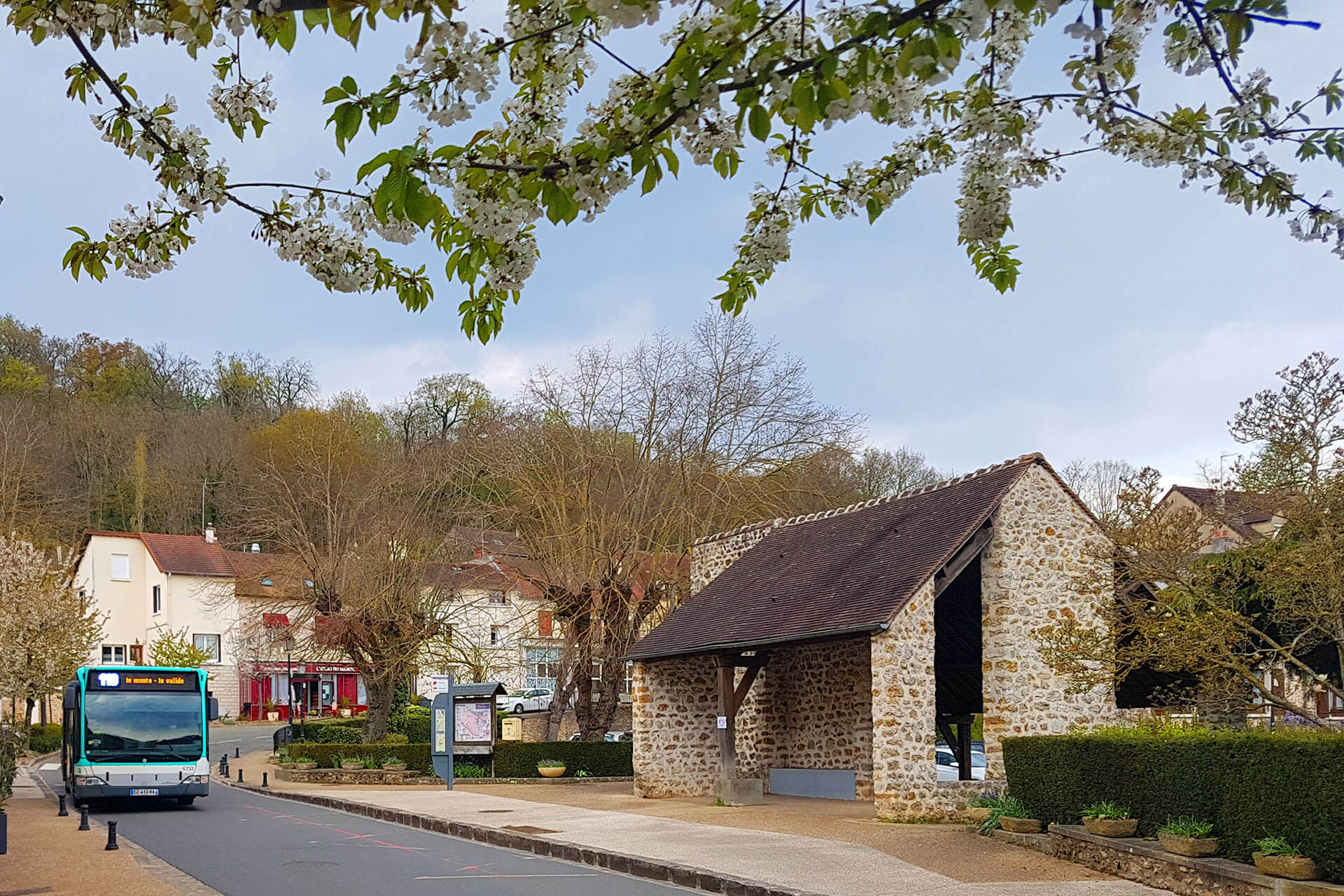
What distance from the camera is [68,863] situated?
1306 centimetres

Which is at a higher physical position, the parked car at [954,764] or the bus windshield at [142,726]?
the bus windshield at [142,726]

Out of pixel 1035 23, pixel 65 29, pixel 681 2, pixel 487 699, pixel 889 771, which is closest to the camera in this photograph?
pixel 681 2

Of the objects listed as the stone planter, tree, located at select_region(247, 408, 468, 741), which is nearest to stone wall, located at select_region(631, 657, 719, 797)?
tree, located at select_region(247, 408, 468, 741)

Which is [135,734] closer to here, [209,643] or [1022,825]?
[1022,825]

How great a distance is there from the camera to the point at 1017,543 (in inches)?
711

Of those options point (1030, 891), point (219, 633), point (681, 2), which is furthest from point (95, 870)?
point (219, 633)

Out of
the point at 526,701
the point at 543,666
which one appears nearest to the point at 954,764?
the point at 543,666

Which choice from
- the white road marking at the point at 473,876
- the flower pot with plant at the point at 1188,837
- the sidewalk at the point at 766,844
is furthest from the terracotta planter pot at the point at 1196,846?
the white road marking at the point at 473,876

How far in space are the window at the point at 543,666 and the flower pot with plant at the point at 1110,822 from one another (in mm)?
18613

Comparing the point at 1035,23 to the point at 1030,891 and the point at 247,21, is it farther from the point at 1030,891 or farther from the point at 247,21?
the point at 1030,891

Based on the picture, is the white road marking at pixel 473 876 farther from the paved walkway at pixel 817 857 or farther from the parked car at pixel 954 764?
the parked car at pixel 954 764

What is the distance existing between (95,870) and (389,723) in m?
24.6

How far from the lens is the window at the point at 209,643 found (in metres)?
55.3

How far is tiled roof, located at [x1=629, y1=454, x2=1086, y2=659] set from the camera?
17.3m
